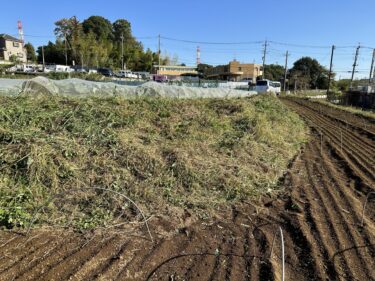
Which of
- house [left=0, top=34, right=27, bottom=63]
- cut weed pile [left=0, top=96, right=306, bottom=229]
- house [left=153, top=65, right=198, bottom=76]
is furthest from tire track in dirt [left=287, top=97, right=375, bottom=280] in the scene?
house [left=0, top=34, right=27, bottom=63]

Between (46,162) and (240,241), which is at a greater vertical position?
(46,162)

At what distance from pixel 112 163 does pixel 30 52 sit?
7678cm

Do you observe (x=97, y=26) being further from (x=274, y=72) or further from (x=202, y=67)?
(x=274, y=72)

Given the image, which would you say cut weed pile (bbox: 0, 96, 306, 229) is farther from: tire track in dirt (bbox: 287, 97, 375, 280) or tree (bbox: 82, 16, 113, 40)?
tree (bbox: 82, 16, 113, 40)

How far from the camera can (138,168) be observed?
4.73m

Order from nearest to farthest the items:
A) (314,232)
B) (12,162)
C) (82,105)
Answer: (314,232)
(12,162)
(82,105)

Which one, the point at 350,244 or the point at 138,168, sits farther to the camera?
the point at 138,168

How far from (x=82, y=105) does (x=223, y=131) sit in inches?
135

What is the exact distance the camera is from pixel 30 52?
228 ft

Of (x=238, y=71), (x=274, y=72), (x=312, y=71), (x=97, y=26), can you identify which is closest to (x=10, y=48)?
(x=97, y=26)

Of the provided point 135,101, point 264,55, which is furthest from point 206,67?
point 135,101

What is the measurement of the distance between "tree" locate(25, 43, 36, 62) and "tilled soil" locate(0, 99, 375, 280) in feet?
252

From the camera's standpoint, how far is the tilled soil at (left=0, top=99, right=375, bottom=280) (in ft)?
9.18

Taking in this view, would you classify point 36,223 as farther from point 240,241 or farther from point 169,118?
point 169,118
